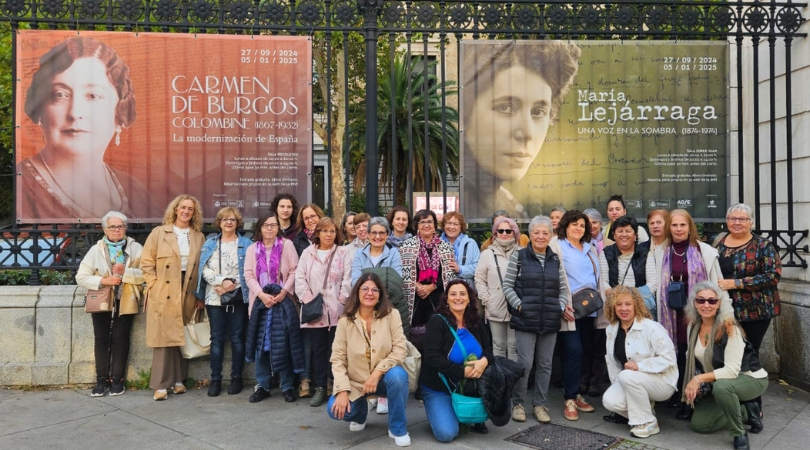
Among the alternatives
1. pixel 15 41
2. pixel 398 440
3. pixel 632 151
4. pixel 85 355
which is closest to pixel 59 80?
pixel 15 41

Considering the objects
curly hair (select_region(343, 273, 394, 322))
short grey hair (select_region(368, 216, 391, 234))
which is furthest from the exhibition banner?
curly hair (select_region(343, 273, 394, 322))

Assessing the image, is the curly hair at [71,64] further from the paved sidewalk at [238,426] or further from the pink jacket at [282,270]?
the paved sidewalk at [238,426]

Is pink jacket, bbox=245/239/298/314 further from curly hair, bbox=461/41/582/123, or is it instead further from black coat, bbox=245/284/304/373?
curly hair, bbox=461/41/582/123

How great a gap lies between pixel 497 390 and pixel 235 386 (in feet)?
9.75

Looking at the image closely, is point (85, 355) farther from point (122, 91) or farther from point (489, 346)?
point (489, 346)

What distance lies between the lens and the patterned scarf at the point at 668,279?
236 inches

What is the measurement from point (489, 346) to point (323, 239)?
2.01 meters

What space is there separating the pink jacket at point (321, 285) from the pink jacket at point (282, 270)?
196 mm

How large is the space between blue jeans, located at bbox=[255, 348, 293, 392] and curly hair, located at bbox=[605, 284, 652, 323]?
10.4ft

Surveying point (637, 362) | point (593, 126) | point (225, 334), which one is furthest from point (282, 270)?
point (593, 126)

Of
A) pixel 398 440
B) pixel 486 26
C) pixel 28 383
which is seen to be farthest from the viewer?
pixel 486 26

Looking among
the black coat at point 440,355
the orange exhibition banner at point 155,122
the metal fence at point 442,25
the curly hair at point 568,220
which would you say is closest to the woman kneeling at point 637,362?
the curly hair at point 568,220

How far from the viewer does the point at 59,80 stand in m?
7.12

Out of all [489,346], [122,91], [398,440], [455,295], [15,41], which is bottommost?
[398,440]
